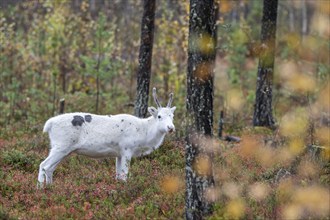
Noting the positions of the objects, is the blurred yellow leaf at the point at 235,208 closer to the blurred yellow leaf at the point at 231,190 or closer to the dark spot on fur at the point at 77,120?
the blurred yellow leaf at the point at 231,190

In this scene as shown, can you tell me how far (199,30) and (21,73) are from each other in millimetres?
17280

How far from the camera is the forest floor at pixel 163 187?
28.6ft

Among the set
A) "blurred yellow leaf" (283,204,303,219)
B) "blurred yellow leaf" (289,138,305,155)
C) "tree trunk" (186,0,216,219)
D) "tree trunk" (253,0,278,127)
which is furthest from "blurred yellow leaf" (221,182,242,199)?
"tree trunk" (253,0,278,127)

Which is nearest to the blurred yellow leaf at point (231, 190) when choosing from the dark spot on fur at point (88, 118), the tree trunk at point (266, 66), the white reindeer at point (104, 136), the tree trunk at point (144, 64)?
the white reindeer at point (104, 136)

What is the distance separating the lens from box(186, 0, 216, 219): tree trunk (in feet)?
27.7

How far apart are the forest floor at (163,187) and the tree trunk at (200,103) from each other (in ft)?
0.67

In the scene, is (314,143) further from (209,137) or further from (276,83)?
(276,83)

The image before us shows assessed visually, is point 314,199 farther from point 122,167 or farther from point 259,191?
point 122,167

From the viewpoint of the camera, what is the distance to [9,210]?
31.1 feet

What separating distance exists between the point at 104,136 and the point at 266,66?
753 cm

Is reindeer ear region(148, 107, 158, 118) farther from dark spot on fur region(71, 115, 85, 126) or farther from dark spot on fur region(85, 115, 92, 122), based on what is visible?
dark spot on fur region(71, 115, 85, 126)

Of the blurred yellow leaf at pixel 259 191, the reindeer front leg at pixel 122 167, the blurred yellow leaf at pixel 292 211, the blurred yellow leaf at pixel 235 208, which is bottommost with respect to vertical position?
the reindeer front leg at pixel 122 167

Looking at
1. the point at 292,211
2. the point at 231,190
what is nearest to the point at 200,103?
the point at 231,190

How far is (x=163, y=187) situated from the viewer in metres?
10.3
